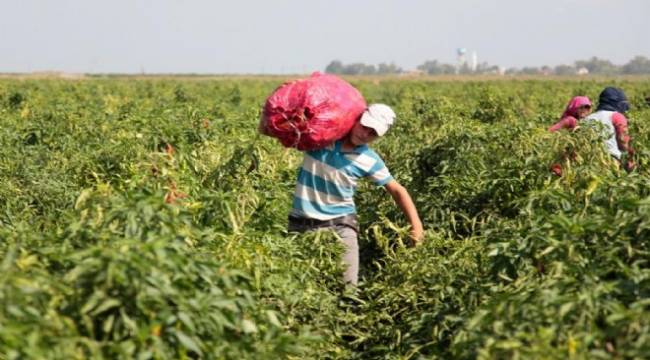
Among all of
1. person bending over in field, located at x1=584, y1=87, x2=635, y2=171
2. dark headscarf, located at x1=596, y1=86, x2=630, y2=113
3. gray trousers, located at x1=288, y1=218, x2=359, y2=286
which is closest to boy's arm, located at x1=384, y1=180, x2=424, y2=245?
gray trousers, located at x1=288, y1=218, x2=359, y2=286

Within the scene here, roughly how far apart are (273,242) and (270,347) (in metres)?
1.15

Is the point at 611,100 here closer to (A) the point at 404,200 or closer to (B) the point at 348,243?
(A) the point at 404,200

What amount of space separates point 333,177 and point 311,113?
406 mm

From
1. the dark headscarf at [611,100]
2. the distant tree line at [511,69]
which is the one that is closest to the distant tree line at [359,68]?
the distant tree line at [511,69]

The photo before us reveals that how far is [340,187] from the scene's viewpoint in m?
4.63

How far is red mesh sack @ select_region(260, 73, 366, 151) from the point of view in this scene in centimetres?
447

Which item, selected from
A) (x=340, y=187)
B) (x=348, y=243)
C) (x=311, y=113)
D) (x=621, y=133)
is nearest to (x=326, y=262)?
(x=348, y=243)

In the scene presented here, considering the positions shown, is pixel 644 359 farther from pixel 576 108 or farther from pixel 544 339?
pixel 576 108

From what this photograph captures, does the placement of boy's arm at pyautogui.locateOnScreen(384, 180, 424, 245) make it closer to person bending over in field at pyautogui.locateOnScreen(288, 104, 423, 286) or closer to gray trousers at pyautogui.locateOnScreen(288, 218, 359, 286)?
person bending over in field at pyautogui.locateOnScreen(288, 104, 423, 286)

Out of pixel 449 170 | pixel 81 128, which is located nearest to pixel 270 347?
pixel 449 170

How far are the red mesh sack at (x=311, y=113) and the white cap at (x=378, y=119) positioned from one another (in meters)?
0.13

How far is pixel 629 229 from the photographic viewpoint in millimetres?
3303

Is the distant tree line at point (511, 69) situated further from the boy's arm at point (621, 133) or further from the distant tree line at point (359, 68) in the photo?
the boy's arm at point (621, 133)

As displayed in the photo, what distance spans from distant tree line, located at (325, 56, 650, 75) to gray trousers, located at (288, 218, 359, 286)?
139561 mm
